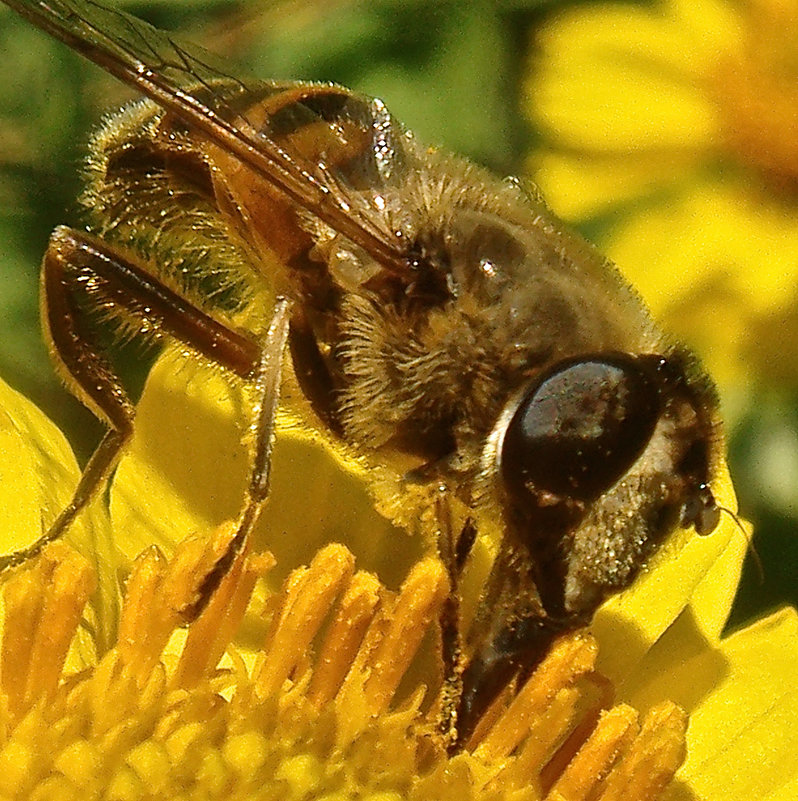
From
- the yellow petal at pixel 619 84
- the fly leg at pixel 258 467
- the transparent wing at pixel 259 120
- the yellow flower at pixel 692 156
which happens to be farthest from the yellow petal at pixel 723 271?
the fly leg at pixel 258 467

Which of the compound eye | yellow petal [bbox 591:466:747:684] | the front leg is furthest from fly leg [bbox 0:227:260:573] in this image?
yellow petal [bbox 591:466:747:684]

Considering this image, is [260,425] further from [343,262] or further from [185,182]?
[185,182]

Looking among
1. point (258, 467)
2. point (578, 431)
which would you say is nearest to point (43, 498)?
point (258, 467)

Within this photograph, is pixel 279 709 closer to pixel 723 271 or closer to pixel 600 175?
pixel 723 271

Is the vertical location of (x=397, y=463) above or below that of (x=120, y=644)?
above

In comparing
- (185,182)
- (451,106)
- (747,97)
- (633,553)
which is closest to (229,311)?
(185,182)

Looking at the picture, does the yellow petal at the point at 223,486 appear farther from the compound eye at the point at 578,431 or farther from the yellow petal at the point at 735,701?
the compound eye at the point at 578,431
